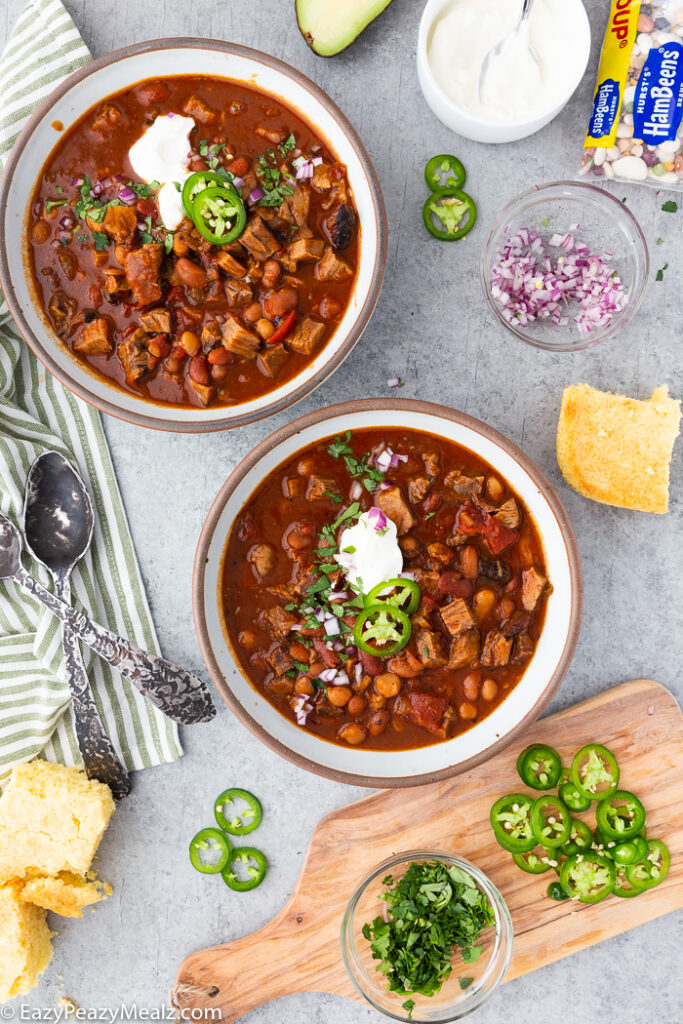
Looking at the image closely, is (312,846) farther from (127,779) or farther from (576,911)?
(576,911)

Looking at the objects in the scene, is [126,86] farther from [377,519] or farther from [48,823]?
[48,823]

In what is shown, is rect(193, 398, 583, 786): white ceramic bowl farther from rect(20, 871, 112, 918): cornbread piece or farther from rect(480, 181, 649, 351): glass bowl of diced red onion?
rect(20, 871, 112, 918): cornbread piece

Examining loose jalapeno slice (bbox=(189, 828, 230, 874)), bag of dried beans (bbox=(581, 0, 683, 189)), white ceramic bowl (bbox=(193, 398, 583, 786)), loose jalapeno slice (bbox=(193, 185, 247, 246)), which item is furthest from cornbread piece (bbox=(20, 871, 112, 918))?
Answer: bag of dried beans (bbox=(581, 0, 683, 189))

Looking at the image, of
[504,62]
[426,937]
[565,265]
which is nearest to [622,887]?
[426,937]

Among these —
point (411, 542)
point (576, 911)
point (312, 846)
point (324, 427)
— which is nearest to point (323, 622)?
point (411, 542)

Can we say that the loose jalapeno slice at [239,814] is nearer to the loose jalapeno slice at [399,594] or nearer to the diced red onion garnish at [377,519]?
the loose jalapeno slice at [399,594]
